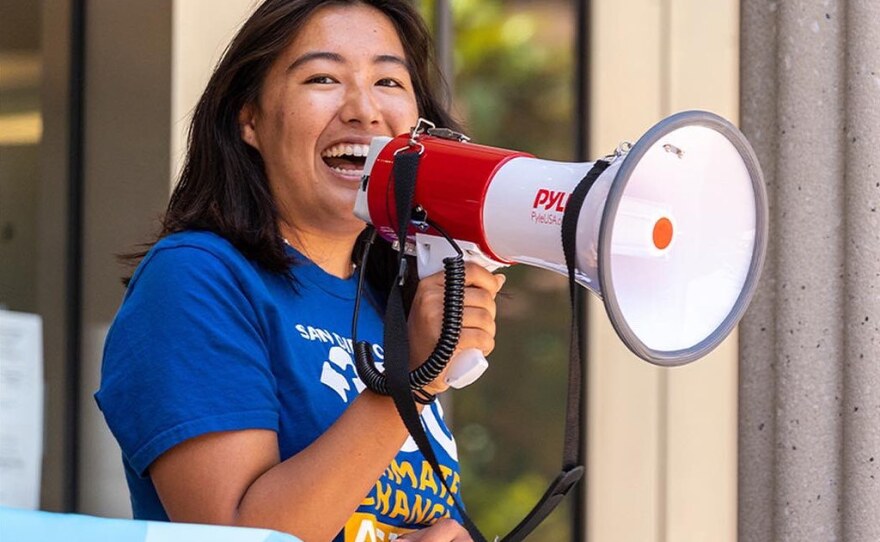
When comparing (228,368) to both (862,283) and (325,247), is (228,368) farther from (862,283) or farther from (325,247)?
(862,283)

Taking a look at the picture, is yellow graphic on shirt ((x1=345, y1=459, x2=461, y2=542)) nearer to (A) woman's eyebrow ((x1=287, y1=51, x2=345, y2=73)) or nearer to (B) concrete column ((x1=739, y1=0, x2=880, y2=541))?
(A) woman's eyebrow ((x1=287, y1=51, x2=345, y2=73))

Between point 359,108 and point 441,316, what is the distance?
396 millimetres

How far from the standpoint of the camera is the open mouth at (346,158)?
1.85 m

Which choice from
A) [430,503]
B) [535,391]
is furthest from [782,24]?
[430,503]

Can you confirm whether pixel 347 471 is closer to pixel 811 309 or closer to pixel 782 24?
pixel 811 309

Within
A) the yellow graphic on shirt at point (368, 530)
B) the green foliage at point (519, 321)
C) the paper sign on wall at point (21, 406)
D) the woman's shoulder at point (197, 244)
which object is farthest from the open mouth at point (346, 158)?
the green foliage at point (519, 321)

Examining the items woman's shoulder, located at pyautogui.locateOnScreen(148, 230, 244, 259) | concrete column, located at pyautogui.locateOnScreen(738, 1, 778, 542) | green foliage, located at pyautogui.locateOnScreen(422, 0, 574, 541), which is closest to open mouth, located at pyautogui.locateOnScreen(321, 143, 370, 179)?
woman's shoulder, located at pyautogui.locateOnScreen(148, 230, 244, 259)

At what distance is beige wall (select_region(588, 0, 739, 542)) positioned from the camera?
2828 millimetres

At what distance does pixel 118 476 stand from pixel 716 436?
117 centimetres

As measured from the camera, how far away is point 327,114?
185 cm

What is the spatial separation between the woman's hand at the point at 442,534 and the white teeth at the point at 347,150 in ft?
1.62

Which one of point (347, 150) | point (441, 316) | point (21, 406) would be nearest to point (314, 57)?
point (347, 150)

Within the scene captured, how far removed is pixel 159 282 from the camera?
5.24 feet

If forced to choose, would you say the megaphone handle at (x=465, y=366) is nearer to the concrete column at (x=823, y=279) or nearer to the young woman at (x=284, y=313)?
the young woman at (x=284, y=313)
